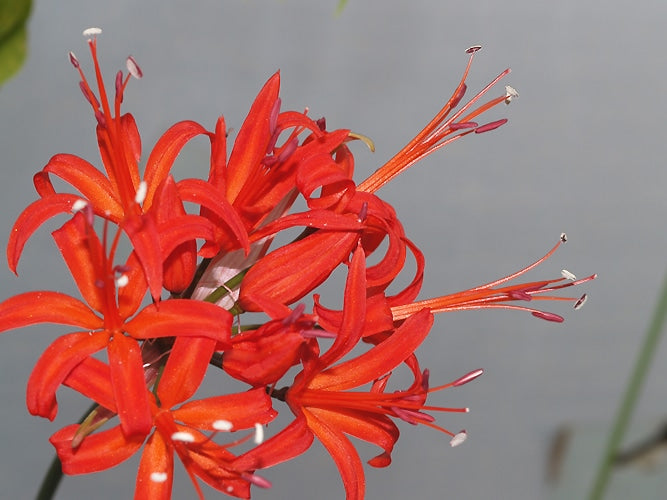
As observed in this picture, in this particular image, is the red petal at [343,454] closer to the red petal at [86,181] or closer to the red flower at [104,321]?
the red flower at [104,321]

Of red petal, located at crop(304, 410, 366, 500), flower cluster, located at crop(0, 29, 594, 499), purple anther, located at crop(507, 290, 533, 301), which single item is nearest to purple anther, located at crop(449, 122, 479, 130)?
flower cluster, located at crop(0, 29, 594, 499)

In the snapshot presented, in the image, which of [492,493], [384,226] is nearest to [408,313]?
[384,226]

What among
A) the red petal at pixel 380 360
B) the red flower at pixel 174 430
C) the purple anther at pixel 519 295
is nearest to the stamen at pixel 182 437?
the red flower at pixel 174 430

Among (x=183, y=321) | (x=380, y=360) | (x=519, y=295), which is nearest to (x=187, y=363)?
(x=183, y=321)

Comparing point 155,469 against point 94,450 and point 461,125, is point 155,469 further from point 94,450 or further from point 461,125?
point 461,125

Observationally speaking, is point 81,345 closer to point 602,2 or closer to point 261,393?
point 261,393

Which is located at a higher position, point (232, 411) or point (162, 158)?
point (162, 158)

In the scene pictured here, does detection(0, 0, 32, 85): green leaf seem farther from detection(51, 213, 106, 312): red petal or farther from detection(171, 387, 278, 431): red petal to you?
detection(171, 387, 278, 431): red petal

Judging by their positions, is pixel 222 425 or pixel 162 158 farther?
pixel 162 158
